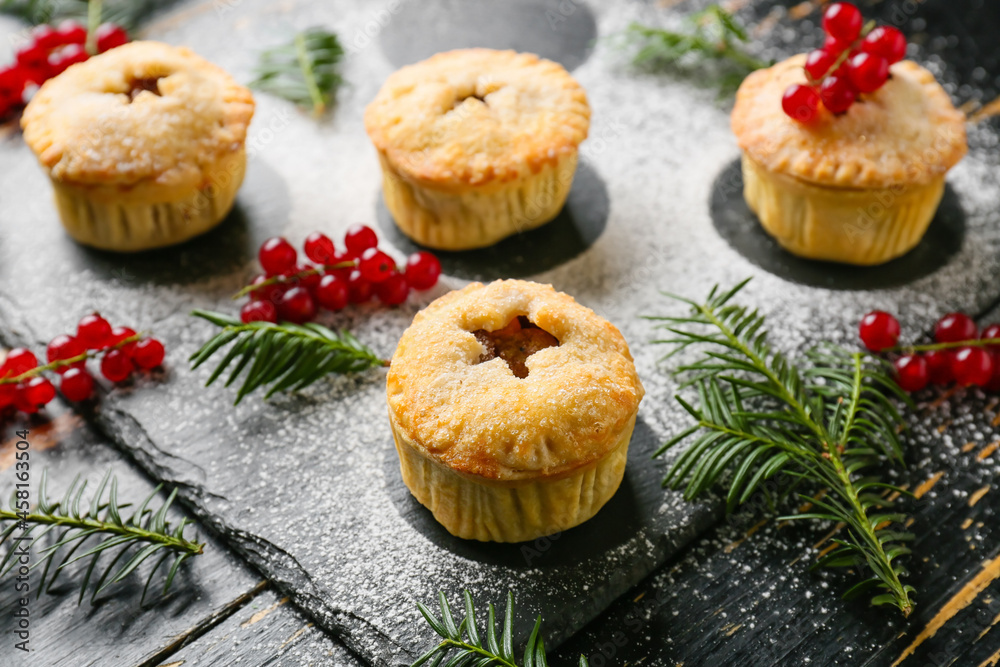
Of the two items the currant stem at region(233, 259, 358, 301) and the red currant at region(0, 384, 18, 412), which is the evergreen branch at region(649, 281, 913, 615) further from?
the red currant at region(0, 384, 18, 412)

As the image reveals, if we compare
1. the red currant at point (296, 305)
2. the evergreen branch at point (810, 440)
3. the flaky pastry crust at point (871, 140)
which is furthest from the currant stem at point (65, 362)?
the flaky pastry crust at point (871, 140)

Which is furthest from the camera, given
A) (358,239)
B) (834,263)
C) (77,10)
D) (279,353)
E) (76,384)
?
(77,10)

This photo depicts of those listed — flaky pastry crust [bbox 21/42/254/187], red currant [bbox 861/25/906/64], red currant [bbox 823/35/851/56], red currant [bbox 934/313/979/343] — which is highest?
red currant [bbox 861/25/906/64]

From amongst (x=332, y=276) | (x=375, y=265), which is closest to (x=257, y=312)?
(x=332, y=276)

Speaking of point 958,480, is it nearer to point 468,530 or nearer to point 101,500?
point 468,530

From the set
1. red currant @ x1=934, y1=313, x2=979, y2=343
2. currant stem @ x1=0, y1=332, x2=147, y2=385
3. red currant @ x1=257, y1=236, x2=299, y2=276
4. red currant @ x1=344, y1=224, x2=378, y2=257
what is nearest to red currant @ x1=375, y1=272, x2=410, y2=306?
red currant @ x1=344, y1=224, x2=378, y2=257

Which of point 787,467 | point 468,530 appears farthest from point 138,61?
point 787,467

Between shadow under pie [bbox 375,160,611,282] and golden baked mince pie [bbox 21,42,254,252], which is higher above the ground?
golden baked mince pie [bbox 21,42,254,252]

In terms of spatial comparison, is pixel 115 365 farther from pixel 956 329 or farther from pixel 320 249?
pixel 956 329
